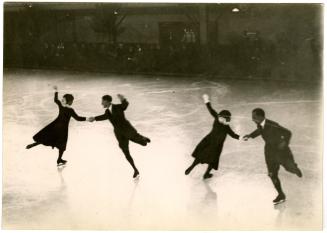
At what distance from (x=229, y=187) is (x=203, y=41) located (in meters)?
8.53

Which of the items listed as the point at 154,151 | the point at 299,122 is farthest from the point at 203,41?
the point at 154,151

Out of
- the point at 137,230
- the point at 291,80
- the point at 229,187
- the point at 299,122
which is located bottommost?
the point at 137,230

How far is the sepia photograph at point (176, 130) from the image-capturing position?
574 centimetres

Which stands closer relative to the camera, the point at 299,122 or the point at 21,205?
the point at 21,205

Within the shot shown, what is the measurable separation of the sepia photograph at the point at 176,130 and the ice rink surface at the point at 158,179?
17mm

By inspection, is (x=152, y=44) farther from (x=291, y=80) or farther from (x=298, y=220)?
(x=298, y=220)

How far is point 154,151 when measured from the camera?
7254 millimetres

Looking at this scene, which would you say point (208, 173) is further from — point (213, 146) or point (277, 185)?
point (277, 185)

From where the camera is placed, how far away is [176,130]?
814 centimetres

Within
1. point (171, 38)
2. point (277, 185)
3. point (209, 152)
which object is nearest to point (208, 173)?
point (209, 152)

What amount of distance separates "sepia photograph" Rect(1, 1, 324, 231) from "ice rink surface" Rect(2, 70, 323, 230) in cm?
2

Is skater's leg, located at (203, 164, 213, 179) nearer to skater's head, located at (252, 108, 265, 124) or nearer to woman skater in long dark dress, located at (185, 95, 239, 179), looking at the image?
woman skater in long dark dress, located at (185, 95, 239, 179)

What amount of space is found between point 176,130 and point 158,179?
6.23 ft

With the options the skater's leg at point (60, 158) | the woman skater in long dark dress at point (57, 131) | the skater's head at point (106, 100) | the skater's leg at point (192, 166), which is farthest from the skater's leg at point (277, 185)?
the skater's leg at point (60, 158)
